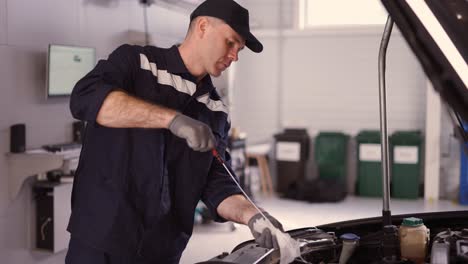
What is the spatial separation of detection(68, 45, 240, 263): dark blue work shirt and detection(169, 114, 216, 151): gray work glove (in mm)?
269

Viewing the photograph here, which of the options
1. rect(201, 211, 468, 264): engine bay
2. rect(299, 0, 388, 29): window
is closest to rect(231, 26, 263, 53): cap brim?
rect(201, 211, 468, 264): engine bay

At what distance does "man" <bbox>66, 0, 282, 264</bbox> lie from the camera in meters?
1.74

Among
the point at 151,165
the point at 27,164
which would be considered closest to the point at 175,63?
the point at 151,165

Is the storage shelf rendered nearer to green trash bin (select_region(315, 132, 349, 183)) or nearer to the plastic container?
the plastic container

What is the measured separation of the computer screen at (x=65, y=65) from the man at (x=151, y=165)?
210 centimetres

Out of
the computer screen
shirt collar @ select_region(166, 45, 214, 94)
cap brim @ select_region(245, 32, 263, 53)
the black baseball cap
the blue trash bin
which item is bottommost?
the blue trash bin

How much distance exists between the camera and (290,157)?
6734mm

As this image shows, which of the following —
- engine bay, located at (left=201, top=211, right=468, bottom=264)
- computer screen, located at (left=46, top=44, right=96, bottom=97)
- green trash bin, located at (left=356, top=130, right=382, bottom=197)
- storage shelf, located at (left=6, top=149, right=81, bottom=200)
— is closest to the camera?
engine bay, located at (left=201, top=211, right=468, bottom=264)

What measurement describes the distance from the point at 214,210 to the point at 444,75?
1004 millimetres

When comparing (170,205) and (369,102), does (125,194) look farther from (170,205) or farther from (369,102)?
(369,102)

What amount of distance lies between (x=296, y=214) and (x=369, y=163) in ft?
4.37

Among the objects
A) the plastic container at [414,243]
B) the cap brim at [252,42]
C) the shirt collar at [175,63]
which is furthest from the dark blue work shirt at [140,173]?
the plastic container at [414,243]

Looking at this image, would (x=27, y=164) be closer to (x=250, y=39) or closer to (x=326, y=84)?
(x=250, y=39)

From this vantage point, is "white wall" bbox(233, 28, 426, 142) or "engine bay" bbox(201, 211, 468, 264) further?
"white wall" bbox(233, 28, 426, 142)
